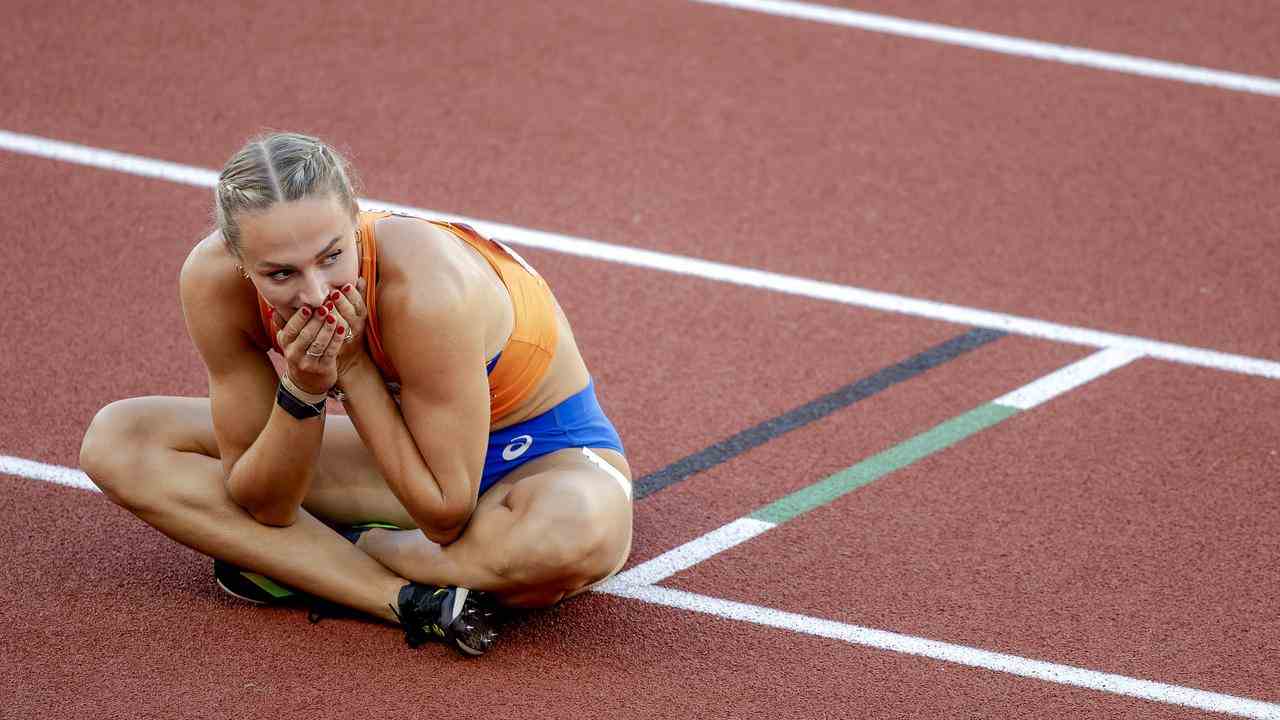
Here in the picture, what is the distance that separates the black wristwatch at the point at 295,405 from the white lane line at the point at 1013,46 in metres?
4.47

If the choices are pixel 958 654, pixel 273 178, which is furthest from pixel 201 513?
pixel 958 654

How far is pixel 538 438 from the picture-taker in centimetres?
381

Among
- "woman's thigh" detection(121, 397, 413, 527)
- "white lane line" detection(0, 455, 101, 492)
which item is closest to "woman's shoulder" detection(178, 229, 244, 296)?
"woman's thigh" detection(121, 397, 413, 527)

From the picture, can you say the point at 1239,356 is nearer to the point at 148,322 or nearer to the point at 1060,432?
the point at 1060,432

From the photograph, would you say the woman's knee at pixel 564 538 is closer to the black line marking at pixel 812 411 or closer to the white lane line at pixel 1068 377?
the black line marking at pixel 812 411

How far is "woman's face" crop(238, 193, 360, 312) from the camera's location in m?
3.11

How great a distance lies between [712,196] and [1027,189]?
1255 millimetres

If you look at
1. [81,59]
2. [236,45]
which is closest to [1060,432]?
[236,45]

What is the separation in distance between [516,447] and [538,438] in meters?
0.06

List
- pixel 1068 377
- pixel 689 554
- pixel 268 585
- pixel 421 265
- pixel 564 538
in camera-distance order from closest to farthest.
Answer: pixel 421 265 < pixel 564 538 < pixel 268 585 < pixel 689 554 < pixel 1068 377

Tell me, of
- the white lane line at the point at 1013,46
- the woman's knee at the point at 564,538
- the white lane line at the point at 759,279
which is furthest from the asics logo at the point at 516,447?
the white lane line at the point at 1013,46

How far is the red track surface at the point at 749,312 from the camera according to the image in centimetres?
373

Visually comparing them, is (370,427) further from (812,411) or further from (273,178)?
(812,411)

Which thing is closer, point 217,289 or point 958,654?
point 217,289
